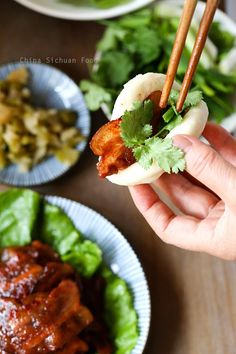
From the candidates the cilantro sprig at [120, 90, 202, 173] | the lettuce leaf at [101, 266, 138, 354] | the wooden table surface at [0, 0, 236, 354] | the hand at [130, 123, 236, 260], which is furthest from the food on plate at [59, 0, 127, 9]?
the lettuce leaf at [101, 266, 138, 354]

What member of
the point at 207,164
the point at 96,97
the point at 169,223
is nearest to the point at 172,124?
the point at 207,164

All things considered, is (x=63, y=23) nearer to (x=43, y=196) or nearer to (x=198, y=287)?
(x=43, y=196)

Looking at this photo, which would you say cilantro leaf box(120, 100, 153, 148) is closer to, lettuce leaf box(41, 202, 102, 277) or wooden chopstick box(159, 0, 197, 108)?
wooden chopstick box(159, 0, 197, 108)

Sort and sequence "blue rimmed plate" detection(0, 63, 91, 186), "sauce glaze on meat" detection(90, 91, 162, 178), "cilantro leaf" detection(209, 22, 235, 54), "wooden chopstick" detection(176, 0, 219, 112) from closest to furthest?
"wooden chopstick" detection(176, 0, 219, 112), "sauce glaze on meat" detection(90, 91, 162, 178), "blue rimmed plate" detection(0, 63, 91, 186), "cilantro leaf" detection(209, 22, 235, 54)

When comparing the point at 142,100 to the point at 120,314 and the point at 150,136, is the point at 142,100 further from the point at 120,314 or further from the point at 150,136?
the point at 120,314

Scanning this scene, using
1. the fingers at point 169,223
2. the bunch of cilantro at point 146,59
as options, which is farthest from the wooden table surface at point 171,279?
the fingers at point 169,223

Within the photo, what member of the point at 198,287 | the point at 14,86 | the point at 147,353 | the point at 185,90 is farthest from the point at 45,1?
the point at 147,353

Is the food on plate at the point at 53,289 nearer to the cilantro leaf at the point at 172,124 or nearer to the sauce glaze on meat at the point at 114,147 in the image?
the sauce glaze on meat at the point at 114,147
